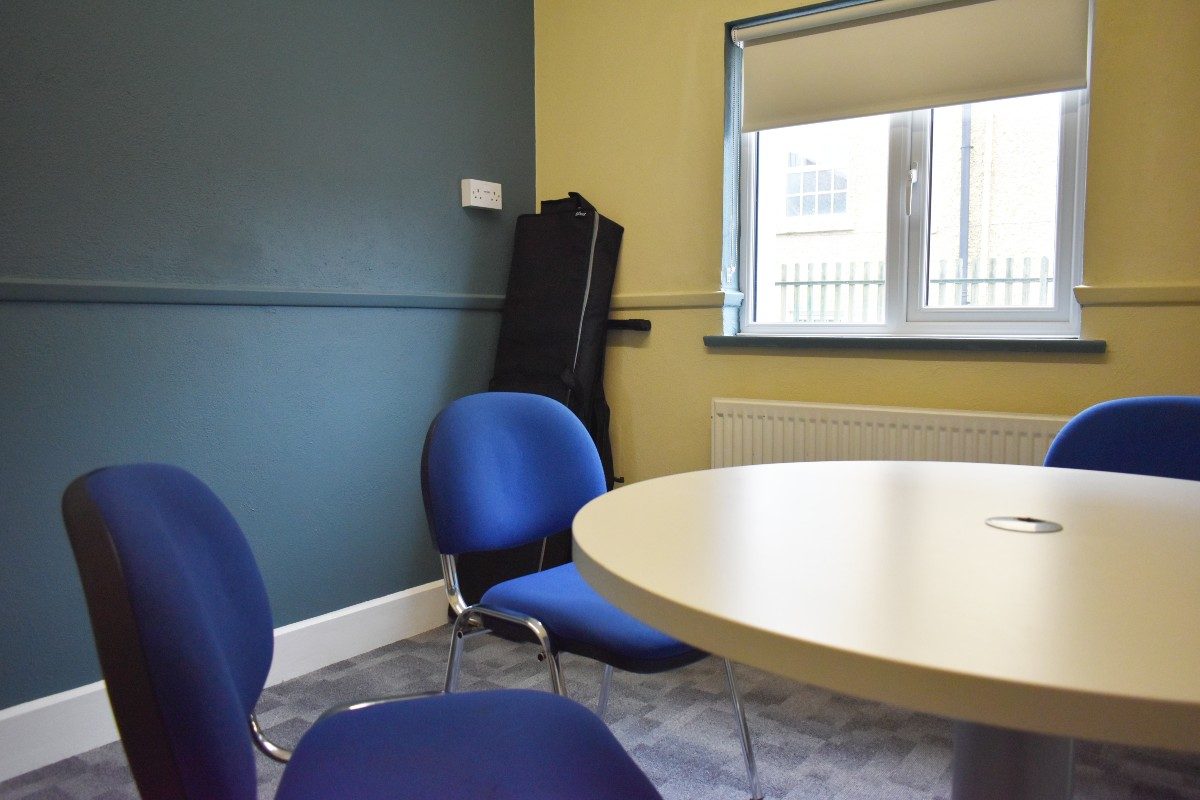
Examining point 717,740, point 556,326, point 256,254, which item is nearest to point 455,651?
point 717,740

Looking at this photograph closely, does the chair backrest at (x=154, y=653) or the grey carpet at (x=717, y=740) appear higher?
the chair backrest at (x=154, y=653)

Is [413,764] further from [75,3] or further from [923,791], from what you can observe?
[75,3]

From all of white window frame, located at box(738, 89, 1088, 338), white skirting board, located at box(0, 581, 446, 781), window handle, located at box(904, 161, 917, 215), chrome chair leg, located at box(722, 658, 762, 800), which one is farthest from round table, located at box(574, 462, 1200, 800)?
window handle, located at box(904, 161, 917, 215)

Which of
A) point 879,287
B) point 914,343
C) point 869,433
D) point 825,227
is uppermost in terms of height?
point 825,227

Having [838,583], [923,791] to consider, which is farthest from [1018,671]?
[923,791]

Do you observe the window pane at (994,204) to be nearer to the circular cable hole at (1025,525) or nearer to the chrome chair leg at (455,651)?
the circular cable hole at (1025,525)

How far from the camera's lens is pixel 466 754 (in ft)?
3.19

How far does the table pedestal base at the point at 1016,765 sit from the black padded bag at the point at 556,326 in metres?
1.84

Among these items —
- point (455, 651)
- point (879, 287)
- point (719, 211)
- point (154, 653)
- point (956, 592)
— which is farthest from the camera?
point (719, 211)

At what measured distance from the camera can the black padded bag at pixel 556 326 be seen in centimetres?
284

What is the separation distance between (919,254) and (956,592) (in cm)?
207

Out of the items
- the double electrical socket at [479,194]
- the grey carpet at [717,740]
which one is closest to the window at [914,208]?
the double electrical socket at [479,194]

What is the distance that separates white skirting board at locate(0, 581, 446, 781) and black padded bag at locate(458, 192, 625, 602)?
0.19m

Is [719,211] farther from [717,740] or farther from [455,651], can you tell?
[455,651]
